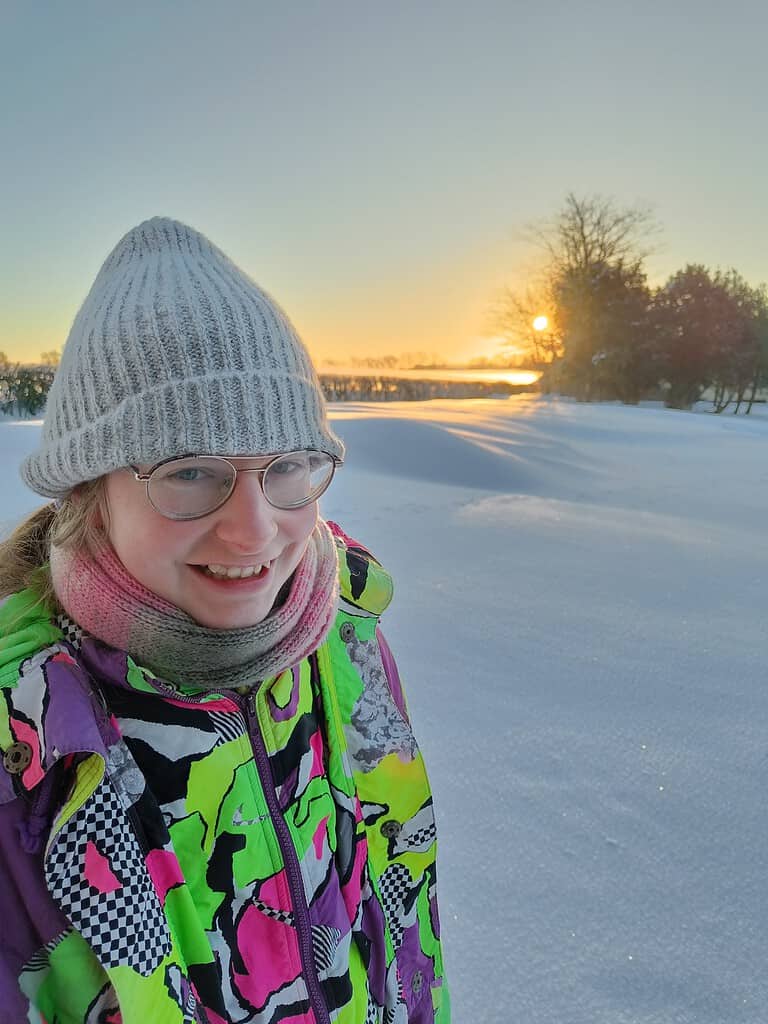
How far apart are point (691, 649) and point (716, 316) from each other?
2039 cm

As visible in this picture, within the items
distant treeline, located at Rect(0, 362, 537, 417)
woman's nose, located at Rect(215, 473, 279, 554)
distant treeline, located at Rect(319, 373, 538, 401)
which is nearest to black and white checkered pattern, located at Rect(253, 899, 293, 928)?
woman's nose, located at Rect(215, 473, 279, 554)

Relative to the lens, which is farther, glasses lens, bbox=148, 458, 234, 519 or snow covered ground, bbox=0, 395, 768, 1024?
snow covered ground, bbox=0, 395, 768, 1024

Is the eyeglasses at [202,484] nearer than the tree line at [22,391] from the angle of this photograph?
Yes

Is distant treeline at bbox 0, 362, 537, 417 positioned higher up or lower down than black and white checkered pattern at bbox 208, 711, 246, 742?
higher up

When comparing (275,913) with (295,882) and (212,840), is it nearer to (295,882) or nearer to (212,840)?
(295,882)

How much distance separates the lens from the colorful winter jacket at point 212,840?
2.20 feet

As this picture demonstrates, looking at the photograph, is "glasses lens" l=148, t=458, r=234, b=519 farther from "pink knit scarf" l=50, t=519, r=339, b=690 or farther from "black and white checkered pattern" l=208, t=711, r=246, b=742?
"black and white checkered pattern" l=208, t=711, r=246, b=742

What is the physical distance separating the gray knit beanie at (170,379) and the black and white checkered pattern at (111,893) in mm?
426

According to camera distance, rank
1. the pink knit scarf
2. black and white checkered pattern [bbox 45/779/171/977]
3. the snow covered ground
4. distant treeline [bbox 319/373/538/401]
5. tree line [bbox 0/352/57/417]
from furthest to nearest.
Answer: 1. distant treeline [bbox 319/373/538/401]
2. tree line [bbox 0/352/57/417]
3. the snow covered ground
4. the pink knit scarf
5. black and white checkered pattern [bbox 45/779/171/977]

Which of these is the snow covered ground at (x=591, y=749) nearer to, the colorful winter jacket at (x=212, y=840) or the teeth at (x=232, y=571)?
the colorful winter jacket at (x=212, y=840)

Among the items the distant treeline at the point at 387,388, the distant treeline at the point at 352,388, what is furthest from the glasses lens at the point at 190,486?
the distant treeline at the point at 387,388

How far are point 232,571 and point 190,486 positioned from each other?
13cm

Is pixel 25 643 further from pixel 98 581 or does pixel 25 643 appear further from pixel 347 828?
pixel 347 828

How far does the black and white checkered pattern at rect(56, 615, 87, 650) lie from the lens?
0.83m
